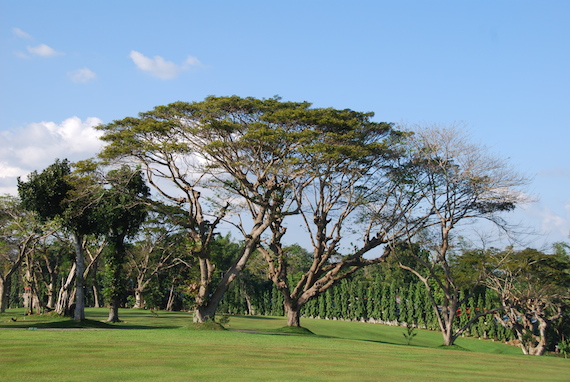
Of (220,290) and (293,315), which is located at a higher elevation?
(220,290)

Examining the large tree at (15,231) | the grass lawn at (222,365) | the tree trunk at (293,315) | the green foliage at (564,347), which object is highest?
the large tree at (15,231)

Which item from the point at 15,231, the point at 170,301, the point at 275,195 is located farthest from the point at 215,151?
the point at 170,301

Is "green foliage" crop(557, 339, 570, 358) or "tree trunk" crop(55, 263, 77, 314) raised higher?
"tree trunk" crop(55, 263, 77, 314)

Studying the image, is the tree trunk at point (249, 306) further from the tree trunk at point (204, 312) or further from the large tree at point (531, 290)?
the tree trunk at point (204, 312)

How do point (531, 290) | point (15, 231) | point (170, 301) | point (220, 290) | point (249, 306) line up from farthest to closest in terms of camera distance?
point (249, 306) → point (170, 301) → point (15, 231) → point (531, 290) → point (220, 290)

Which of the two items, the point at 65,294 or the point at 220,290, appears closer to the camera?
the point at 220,290

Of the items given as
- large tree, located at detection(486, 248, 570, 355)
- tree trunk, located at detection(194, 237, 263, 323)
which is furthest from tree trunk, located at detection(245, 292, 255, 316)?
tree trunk, located at detection(194, 237, 263, 323)

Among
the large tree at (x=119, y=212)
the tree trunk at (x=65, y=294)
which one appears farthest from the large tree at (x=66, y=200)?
the tree trunk at (x=65, y=294)

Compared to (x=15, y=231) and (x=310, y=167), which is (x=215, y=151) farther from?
(x=15, y=231)

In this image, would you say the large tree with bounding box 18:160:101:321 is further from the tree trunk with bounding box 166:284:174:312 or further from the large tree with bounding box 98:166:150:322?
the tree trunk with bounding box 166:284:174:312

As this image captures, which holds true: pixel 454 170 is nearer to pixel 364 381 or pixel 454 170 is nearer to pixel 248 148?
pixel 248 148

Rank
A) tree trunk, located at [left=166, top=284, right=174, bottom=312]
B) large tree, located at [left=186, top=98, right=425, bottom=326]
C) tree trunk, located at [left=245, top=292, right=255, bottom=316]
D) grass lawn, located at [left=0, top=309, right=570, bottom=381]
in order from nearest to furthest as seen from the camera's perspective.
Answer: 1. grass lawn, located at [left=0, top=309, right=570, bottom=381]
2. large tree, located at [left=186, top=98, right=425, bottom=326]
3. tree trunk, located at [left=166, top=284, right=174, bottom=312]
4. tree trunk, located at [left=245, top=292, right=255, bottom=316]

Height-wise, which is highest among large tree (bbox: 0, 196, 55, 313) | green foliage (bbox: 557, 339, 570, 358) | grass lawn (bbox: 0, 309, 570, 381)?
large tree (bbox: 0, 196, 55, 313)

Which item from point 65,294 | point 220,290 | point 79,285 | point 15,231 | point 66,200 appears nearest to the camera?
point 66,200
